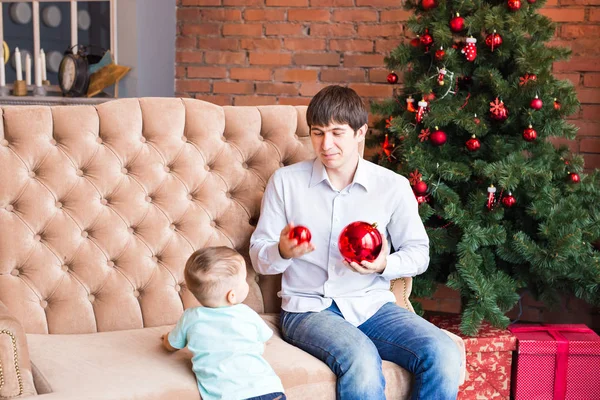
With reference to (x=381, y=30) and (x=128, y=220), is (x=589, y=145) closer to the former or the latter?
(x=381, y=30)

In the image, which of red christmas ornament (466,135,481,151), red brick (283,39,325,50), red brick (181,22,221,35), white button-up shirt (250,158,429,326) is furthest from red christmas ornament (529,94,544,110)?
red brick (181,22,221,35)

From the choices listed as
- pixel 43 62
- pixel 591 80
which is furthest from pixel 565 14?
pixel 43 62

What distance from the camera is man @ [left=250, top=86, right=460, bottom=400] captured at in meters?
1.99

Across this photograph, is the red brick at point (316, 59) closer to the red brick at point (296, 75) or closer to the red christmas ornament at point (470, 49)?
the red brick at point (296, 75)

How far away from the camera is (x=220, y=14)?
406 centimetres

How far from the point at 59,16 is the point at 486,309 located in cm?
331

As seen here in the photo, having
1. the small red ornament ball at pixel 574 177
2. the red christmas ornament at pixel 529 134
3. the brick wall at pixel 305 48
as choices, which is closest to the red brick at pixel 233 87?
the brick wall at pixel 305 48

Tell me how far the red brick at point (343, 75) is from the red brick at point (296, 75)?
6 cm

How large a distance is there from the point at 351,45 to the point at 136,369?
2.42 m

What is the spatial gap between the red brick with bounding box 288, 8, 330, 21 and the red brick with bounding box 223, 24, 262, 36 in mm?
203

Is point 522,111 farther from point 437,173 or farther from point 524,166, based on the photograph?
point 437,173

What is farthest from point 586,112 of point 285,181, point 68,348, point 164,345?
point 68,348

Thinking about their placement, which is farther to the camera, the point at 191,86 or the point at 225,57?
the point at 191,86

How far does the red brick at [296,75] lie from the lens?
154 inches
